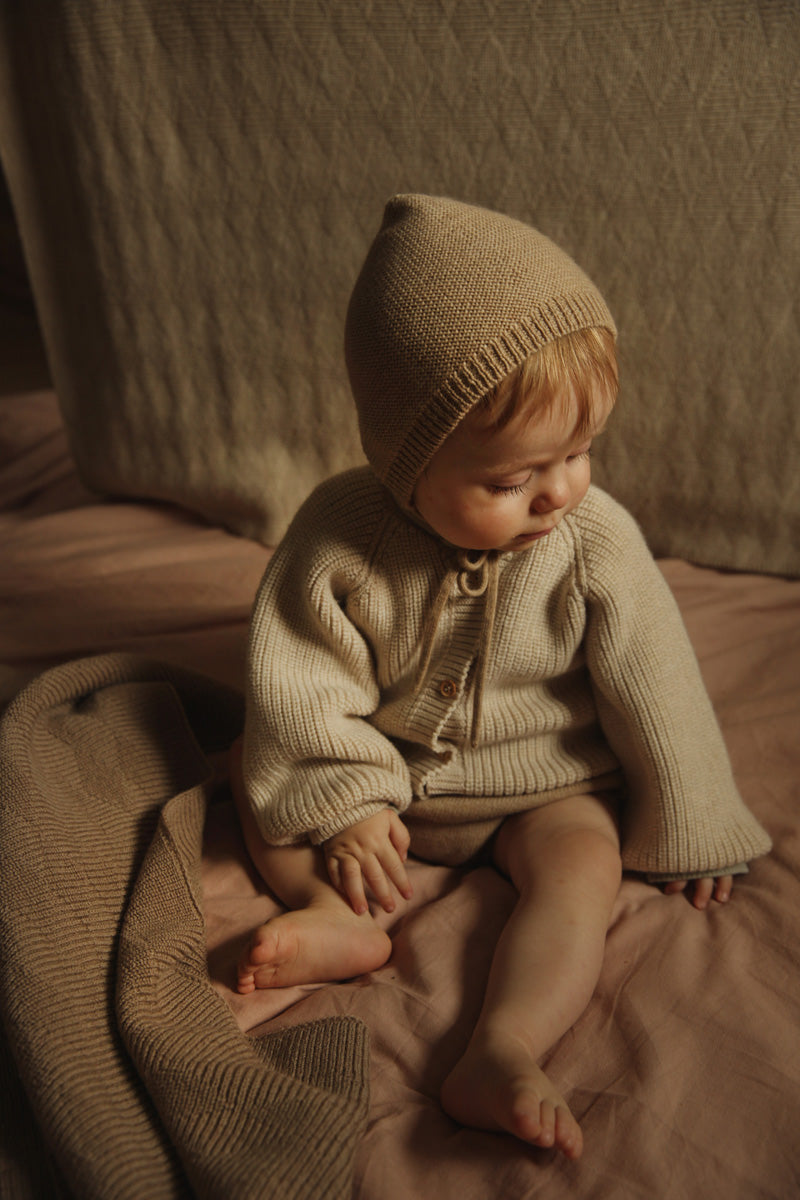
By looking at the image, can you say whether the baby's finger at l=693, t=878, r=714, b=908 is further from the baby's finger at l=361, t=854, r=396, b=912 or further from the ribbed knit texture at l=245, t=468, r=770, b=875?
the baby's finger at l=361, t=854, r=396, b=912

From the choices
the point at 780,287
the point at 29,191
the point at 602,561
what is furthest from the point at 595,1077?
the point at 29,191

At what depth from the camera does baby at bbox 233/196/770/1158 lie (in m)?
0.79

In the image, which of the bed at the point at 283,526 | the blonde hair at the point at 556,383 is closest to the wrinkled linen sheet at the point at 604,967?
the bed at the point at 283,526

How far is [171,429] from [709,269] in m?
0.73

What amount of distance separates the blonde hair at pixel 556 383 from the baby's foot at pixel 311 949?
1.49 ft

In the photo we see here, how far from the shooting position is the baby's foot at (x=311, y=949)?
82 cm

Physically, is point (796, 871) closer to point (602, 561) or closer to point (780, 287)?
point (602, 561)

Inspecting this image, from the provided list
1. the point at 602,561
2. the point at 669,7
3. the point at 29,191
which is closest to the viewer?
the point at 602,561

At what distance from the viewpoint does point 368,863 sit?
92cm

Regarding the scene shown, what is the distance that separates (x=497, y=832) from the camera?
102cm

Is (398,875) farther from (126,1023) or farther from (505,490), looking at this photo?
(505,490)

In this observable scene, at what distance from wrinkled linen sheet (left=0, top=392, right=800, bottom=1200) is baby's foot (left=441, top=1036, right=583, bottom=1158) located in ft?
0.07

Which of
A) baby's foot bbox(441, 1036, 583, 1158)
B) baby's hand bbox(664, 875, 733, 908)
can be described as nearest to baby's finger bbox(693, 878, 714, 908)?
baby's hand bbox(664, 875, 733, 908)

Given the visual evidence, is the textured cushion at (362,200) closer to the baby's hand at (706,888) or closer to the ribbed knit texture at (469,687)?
the ribbed knit texture at (469,687)
